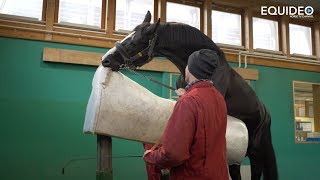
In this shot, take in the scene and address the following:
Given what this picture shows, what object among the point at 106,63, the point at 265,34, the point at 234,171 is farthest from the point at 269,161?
the point at 265,34

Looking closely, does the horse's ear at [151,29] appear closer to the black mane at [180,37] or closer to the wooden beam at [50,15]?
the black mane at [180,37]

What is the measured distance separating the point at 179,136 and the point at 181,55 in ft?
2.62

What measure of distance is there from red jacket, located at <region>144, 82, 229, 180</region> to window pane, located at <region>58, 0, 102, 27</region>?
286 centimetres

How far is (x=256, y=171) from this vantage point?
2158 mm

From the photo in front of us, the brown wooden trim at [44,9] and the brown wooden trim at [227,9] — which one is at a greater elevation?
the brown wooden trim at [227,9]

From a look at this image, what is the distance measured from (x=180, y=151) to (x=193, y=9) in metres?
3.67

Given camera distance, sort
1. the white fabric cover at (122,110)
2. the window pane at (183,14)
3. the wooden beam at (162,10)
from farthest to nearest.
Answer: the window pane at (183,14)
the wooden beam at (162,10)
the white fabric cover at (122,110)

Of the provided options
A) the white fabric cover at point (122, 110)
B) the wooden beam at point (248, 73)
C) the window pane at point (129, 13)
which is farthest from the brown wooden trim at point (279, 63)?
the white fabric cover at point (122, 110)

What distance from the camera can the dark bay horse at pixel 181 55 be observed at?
166 cm

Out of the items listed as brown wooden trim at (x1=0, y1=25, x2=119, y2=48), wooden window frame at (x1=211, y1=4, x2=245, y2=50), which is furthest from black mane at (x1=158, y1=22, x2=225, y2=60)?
wooden window frame at (x1=211, y1=4, x2=245, y2=50)

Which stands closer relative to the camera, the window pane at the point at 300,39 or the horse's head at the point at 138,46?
the horse's head at the point at 138,46

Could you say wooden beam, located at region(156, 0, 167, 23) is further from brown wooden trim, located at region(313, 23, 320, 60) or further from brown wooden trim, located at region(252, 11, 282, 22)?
brown wooden trim, located at region(313, 23, 320, 60)

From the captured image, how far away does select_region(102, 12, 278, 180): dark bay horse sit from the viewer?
1.66 metres

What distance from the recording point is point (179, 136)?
40.5 inches
